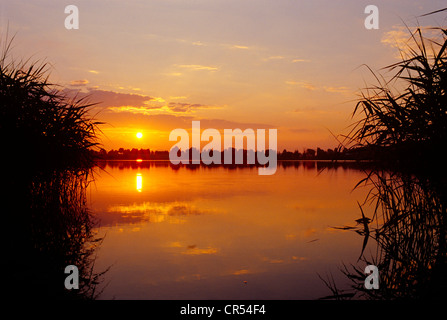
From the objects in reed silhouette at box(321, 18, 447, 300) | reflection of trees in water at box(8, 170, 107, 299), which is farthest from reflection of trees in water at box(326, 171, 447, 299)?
reflection of trees in water at box(8, 170, 107, 299)

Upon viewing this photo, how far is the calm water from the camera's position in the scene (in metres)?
4.52

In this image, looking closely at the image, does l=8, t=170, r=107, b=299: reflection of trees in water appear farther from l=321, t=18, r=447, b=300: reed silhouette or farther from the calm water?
l=321, t=18, r=447, b=300: reed silhouette

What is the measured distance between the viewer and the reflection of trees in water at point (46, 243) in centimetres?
430

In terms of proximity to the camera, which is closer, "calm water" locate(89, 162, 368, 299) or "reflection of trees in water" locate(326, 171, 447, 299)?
"reflection of trees in water" locate(326, 171, 447, 299)

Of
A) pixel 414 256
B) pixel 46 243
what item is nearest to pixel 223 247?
pixel 46 243

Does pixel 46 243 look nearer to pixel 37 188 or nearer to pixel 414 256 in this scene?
pixel 37 188

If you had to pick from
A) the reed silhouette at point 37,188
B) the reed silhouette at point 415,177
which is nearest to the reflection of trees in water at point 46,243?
the reed silhouette at point 37,188

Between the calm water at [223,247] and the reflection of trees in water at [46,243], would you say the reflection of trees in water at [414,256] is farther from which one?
the reflection of trees in water at [46,243]

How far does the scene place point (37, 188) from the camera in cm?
600

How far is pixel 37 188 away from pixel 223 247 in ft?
9.59

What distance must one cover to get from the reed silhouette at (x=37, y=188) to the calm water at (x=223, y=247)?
47 cm

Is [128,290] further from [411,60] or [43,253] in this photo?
[411,60]

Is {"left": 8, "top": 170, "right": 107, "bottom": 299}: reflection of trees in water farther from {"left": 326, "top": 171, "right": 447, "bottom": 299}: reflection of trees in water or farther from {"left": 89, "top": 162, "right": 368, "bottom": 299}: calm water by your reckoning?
{"left": 326, "top": 171, "right": 447, "bottom": 299}: reflection of trees in water
